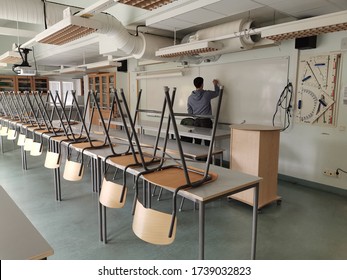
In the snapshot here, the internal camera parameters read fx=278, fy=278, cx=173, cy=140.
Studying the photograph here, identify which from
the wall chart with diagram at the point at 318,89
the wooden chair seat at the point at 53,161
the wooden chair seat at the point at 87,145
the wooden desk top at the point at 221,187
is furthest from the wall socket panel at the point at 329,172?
the wooden chair seat at the point at 53,161

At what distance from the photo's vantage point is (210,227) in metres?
2.78

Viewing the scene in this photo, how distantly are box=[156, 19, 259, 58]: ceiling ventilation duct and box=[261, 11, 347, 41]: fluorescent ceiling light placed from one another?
0.60 metres

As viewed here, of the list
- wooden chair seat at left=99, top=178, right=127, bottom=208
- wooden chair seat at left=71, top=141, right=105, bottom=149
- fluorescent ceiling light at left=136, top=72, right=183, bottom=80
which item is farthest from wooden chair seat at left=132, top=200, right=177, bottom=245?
fluorescent ceiling light at left=136, top=72, right=183, bottom=80

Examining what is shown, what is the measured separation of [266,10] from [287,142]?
195 cm

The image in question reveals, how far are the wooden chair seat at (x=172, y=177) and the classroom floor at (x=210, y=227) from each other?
75 centimetres

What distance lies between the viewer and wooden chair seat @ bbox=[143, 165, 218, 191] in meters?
1.75

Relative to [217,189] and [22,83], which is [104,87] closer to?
[22,83]

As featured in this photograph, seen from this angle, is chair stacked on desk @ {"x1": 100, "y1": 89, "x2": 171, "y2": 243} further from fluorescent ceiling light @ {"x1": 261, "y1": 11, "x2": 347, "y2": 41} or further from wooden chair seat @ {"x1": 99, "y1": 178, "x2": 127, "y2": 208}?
fluorescent ceiling light @ {"x1": 261, "y1": 11, "x2": 347, "y2": 41}

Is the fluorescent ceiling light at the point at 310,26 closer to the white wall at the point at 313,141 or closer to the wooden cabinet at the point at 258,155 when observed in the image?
the white wall at the point at 313,141

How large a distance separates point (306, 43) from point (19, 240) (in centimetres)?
391

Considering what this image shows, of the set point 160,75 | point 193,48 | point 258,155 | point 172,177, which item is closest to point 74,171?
point 172,177

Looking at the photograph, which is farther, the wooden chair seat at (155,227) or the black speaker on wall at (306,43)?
A: the black speaker on wall at (306,43)

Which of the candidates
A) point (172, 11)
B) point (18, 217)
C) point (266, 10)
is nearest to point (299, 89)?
point (266, 10)

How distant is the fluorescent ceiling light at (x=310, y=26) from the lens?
8.57 ft
